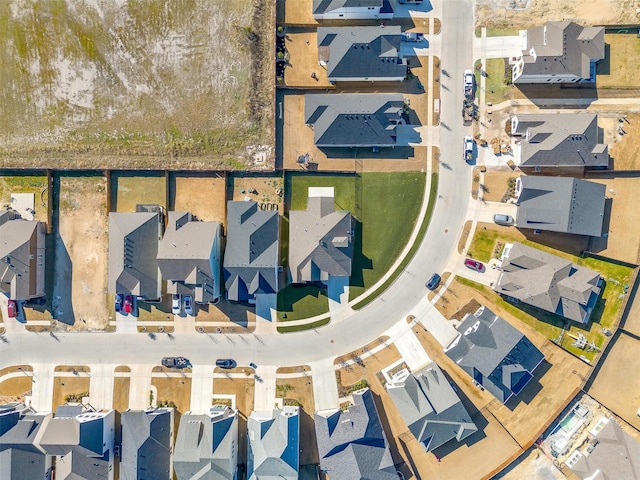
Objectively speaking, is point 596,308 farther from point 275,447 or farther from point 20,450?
point 20,450

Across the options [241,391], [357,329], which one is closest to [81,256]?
[241,391]

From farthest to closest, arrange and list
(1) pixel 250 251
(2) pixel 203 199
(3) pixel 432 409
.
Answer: (2) pixel 203 199 < (3) pixel 432 409 < (1) pixel 250 251

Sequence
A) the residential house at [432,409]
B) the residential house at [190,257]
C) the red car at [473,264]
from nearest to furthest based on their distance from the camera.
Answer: the residential house at [190,257], the residential house at [432,409], the red car at [473,264]

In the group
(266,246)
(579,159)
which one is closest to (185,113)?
(266,246)

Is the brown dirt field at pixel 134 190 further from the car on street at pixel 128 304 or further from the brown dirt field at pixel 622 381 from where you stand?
the brown dirt field at pixel 622 381

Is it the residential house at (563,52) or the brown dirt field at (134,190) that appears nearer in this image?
the residential house at (563,52)

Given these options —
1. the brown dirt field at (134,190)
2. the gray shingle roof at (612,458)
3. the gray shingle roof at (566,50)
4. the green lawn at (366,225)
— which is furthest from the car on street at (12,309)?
the gray shingle roof at (612,458)
